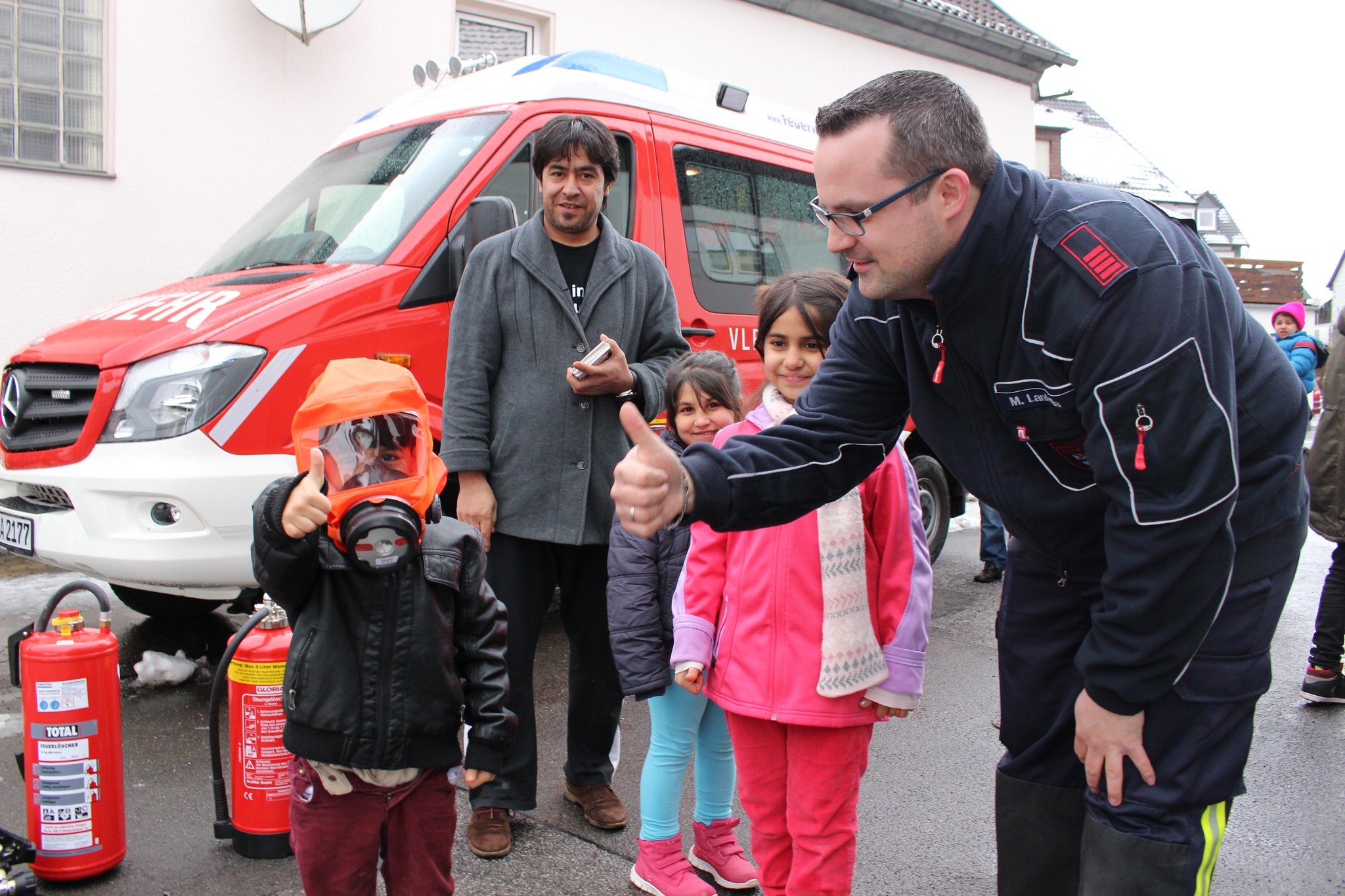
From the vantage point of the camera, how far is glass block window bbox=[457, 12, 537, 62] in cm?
973

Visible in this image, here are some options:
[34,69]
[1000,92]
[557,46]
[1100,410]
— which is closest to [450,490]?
[1100,410]

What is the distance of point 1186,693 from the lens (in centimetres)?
175

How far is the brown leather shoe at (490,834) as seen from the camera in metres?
3.06

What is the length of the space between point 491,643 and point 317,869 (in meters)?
0.58

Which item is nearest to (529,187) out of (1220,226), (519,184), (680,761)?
(519,184)

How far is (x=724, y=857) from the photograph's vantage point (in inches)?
118

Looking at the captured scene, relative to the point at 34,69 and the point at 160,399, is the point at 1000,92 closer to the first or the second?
the point at 34,69

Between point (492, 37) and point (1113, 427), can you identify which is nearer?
point (1113, 427)

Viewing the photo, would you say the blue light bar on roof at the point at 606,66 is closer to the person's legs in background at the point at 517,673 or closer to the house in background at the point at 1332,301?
the person's legs in background at the point at 517,673

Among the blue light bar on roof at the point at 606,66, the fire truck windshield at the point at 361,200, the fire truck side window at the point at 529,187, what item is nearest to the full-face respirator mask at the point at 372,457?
the fire truck windshield at the point at 361,200

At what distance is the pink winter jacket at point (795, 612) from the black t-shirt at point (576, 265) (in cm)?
106

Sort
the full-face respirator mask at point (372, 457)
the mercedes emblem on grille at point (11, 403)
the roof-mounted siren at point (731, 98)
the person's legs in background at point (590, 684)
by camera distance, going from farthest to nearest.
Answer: the roof-mounted siren at point (731, 98)
the mercedes emblem on grille at point (11, 403)
the person's legs in background at point (590, 684)
the full-face respirator mask at point (372, 457)

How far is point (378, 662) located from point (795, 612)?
0.96 metres

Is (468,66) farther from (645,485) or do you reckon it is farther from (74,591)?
(645,485)
